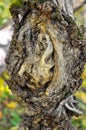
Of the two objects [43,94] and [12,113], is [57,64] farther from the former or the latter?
[12,113]

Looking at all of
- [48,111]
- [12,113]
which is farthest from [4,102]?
[48,111]

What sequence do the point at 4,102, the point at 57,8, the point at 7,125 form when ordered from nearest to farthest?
1. the point at 57,8
2. the point at 7,125
3. the point at 4,102

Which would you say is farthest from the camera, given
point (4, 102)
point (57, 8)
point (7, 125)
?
point (4, 102)

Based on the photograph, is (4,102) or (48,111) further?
(4,102)

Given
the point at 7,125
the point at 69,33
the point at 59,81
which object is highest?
the point at 69,33

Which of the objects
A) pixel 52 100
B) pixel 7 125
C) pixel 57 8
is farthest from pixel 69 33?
pixel 7 125

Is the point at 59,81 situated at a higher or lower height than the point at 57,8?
lower
